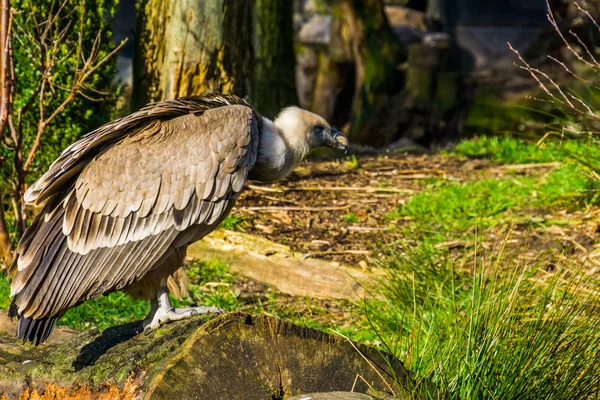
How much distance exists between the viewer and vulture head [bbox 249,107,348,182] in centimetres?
483

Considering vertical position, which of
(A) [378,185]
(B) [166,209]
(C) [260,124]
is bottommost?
(A) [378,185]

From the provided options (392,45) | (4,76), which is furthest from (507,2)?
(4,76)

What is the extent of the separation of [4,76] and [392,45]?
1045 cm

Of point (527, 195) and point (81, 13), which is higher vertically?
point (81, 13)

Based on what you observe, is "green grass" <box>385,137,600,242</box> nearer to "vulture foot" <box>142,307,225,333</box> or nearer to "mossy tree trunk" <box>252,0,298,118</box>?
"mossy tree trunk" <box>252,0,298,118</box>

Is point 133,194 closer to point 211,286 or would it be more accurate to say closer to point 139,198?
point 139,198

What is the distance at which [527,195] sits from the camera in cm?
768

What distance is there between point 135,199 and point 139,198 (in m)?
0.02

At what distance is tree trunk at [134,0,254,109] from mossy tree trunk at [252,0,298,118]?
2.33 m

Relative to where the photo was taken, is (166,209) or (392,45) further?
(392,45)

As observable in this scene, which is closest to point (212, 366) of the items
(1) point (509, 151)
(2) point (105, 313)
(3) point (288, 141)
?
(3) point (288, 141)

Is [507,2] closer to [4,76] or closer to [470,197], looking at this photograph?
[470,197]

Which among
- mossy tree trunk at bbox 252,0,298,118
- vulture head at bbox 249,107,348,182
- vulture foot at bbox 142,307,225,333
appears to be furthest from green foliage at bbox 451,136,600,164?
vulture foot at bbox 142,307,225,333

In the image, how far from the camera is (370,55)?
15383 mm
